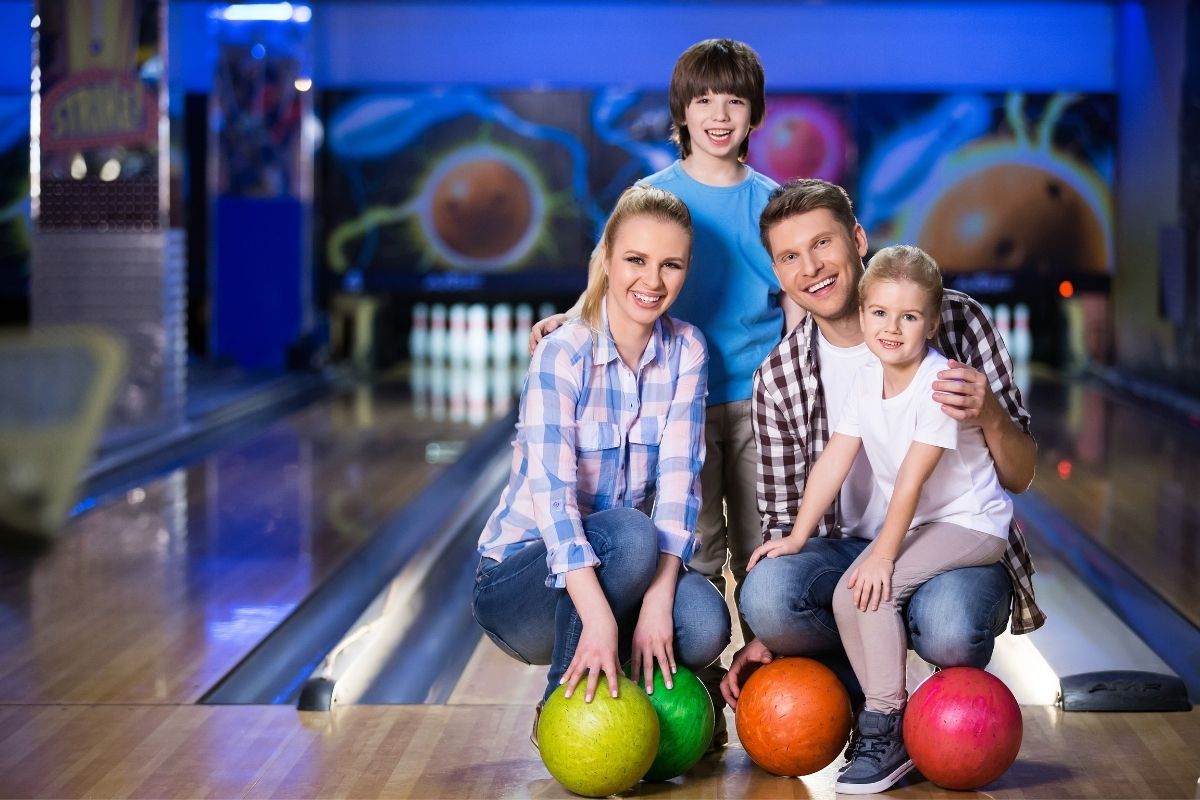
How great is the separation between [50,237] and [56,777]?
12.0 ft

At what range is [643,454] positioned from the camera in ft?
7.34

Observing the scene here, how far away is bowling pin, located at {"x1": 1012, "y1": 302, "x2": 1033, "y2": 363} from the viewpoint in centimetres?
877

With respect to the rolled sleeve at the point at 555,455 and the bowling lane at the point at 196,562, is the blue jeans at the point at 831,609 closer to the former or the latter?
the rolled sleeve at the point at 555,455

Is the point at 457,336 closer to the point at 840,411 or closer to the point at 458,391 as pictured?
the point at 458,391

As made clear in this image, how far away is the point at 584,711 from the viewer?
203 centimetres

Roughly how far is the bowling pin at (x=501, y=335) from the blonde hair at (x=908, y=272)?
270 inches

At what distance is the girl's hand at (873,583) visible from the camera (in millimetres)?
2080

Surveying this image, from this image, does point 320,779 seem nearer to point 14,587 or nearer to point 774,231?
point 774,231

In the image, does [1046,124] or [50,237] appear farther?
[1046,124]

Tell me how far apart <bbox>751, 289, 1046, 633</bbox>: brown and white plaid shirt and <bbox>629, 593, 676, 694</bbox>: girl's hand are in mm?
261

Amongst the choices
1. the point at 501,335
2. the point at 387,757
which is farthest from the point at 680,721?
the point at 501,335

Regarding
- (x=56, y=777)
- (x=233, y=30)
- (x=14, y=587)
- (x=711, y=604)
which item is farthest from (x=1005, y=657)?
(x=233, y=30)

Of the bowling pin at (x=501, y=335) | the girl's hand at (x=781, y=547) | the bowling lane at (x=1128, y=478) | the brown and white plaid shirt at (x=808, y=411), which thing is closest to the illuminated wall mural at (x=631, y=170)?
the bowling pin at (x=501, y=335)

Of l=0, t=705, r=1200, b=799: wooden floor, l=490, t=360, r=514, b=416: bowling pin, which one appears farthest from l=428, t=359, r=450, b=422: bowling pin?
l=0, t=705, r=1200, b=799: wooden floor
